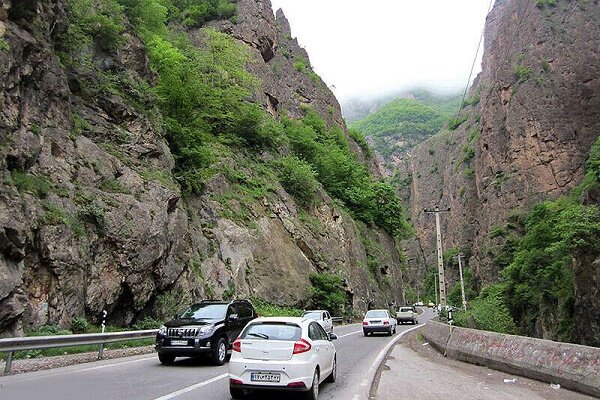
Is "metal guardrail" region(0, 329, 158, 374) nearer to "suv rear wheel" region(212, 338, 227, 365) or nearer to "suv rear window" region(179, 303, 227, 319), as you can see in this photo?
"suv rear window" region(179, 303, 227, 319)

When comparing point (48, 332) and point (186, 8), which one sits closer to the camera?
point (48, 332)

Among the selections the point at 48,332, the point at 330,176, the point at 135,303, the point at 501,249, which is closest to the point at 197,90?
the point at 135,303

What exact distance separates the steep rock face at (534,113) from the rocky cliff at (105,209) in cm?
3485

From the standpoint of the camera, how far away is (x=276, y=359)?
771 centimetres

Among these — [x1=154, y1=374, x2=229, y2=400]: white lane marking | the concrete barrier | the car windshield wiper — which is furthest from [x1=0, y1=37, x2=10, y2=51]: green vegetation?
the concrete barrier

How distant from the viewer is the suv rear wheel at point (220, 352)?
12290mm

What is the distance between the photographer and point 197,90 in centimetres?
3012

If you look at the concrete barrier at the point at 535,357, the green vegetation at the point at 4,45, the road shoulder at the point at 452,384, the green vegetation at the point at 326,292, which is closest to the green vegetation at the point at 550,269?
the concrete barrier at the point at 535,357

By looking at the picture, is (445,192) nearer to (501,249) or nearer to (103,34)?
(501,249)

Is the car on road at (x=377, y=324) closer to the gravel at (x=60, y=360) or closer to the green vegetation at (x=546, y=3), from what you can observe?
the gravel at (x=60, y=360)

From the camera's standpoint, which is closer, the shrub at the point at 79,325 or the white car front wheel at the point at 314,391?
the white car front wheel at the point at 314,391

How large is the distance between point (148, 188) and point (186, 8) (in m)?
40.0

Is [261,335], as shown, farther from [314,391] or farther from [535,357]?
[535,357]

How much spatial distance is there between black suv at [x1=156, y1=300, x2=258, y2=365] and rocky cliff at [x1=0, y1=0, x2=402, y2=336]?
15.3ft
